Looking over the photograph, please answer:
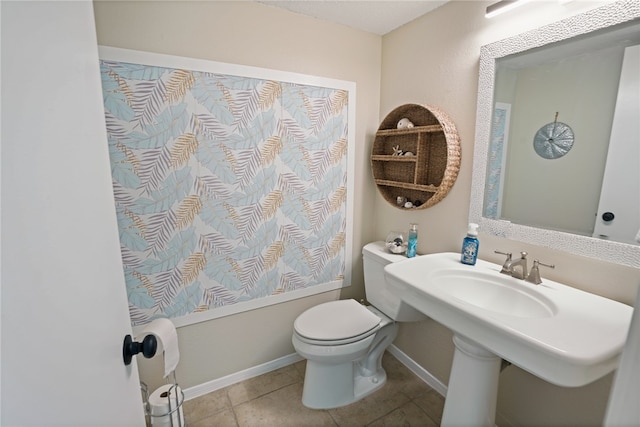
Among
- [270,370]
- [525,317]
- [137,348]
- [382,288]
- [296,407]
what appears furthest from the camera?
[270,370]

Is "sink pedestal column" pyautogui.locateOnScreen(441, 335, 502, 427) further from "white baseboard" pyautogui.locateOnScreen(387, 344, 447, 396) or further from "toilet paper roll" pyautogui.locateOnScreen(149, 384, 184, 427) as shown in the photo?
"toilet paper roll" pyautogui.locateOnScreen(149, 384, 184, 427)

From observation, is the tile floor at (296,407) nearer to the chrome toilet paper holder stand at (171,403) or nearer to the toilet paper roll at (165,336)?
the chrome toilet paper holder stand at (171,403)

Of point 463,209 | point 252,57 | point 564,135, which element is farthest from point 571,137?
point 252,57

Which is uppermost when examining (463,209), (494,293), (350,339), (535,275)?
(463,209)

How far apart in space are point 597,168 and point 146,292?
2041 millimetres

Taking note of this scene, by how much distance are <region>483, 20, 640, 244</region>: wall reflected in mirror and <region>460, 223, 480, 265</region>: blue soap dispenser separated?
126 mm

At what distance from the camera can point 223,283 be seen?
65.2 inches

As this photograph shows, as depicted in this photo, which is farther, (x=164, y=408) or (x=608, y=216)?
(x=164, y=408)

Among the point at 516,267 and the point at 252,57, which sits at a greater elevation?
the point at 252,57

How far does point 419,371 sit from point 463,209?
1095mm

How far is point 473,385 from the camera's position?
115 centimetres

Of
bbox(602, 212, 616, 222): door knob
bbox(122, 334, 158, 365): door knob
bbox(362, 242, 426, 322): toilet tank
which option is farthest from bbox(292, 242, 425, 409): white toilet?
bbox(122, 334, 158, 365): door knob

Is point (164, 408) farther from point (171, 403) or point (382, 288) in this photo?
point (382, 288)

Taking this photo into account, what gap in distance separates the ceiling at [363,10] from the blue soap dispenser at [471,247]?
1.20 meters
